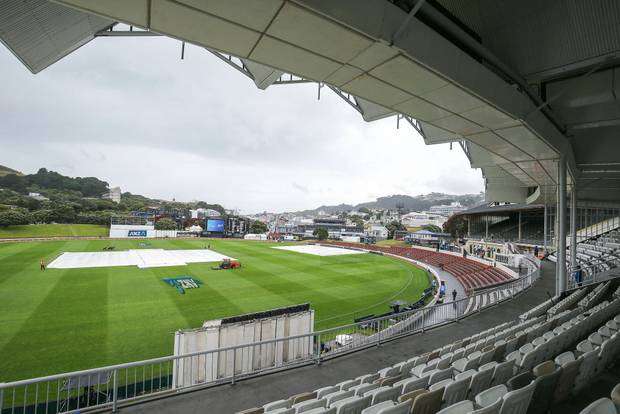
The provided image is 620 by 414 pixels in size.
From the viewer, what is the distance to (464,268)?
3369cm

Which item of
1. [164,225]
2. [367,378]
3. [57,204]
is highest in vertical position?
[57,204]

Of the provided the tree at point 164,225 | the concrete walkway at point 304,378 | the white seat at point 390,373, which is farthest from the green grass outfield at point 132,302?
the tree at point 164,225

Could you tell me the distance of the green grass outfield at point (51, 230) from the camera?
58.2 meters

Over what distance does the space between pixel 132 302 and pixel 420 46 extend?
67.8 ft

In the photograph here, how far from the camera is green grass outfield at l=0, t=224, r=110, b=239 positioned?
5817 centimetres

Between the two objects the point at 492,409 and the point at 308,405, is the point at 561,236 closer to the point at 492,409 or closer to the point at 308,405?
the point at 492,409

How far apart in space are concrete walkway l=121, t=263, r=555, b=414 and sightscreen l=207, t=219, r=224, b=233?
7794 cm

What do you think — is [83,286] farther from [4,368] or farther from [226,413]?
[226,413]

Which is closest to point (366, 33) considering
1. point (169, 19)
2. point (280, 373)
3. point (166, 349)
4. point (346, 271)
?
point (169, 19)

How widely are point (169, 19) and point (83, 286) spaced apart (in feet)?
79.5

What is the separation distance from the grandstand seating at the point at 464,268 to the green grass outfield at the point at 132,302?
160 inches

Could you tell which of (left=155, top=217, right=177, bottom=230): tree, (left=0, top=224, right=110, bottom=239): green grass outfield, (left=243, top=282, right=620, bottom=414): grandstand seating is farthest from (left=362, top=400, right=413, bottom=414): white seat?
(left=155, top=217, right=177, bottom=230): tree

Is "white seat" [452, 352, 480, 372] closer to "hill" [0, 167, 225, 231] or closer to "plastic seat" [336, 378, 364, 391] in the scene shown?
"plastic seat" [336, 378, 364, 391]

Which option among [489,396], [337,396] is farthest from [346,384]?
[489,396]
